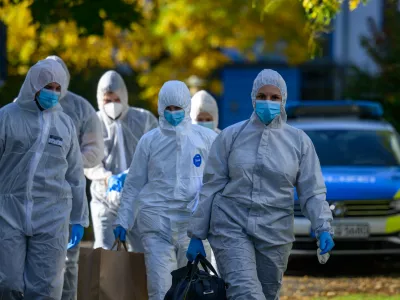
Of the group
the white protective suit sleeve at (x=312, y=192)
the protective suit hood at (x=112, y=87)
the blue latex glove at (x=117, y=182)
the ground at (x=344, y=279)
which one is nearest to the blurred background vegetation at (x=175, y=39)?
the ground at (x=344, y=279)

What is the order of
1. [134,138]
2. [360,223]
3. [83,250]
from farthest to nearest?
[360,223] < [134,138] < [83,250]

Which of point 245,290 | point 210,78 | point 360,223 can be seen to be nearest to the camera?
point 245,290

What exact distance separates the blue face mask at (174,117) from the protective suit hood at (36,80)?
844 millimetres

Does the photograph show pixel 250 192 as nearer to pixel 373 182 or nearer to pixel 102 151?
pixel 102 151

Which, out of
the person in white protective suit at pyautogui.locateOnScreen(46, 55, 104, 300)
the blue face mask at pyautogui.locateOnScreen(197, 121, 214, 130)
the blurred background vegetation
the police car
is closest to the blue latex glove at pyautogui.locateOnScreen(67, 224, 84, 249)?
the person in white protective suit at pyautogui.locateOnScreen(46, 55, 104, 300)

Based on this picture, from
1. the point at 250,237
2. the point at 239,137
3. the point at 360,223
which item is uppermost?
the point at 239,137

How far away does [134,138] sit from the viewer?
9789 mm

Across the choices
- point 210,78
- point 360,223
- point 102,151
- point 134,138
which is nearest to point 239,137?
point 102,151

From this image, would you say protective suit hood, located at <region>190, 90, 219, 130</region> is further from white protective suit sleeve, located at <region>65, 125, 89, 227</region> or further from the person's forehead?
the person's forehead

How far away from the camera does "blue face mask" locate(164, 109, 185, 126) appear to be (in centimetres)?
780

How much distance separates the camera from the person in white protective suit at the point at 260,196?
254 inches

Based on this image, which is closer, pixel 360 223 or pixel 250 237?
pixel 250 237

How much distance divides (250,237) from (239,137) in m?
0.59

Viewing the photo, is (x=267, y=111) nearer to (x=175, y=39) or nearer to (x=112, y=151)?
(x=112, y=151)
